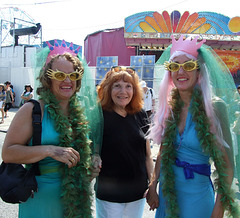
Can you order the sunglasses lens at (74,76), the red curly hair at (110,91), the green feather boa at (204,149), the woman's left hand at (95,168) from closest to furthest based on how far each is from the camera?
the green feather boa at (204,149), the sunglasses lens at (74,76), the woman's left hand at (95,168), the red curly hair at (110,91)

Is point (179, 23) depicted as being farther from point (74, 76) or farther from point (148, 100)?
point (74, 76)

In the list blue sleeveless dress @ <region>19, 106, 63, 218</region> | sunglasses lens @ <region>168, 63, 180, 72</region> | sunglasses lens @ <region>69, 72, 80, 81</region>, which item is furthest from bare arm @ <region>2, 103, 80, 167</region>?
sunglasses lens @ <region>168, 63, 180, 72</region>

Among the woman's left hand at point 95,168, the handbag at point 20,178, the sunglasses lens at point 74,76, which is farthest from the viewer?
the woman's left hand at point 95,168

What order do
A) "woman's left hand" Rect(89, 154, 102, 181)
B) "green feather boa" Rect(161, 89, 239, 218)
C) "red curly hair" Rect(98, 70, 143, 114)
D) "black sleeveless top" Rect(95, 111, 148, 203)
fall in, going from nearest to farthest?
"green feather boa" Rect(161, 89, 239, 218), "woman's left hand" Rect(89, 154, 102, 181), "black sleeveless top" Rect(95, 111, 148, 203), "red curly hair" Rect(98, 70, 143, 114)

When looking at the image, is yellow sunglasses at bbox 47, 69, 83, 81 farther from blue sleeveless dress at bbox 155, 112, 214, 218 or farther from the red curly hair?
blue sleeveless dress at bbox 155, 112, 214, 218

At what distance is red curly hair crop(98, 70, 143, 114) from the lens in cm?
217

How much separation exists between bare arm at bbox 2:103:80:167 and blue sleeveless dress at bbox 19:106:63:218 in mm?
107

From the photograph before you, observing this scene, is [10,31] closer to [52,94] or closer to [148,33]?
[148,33]

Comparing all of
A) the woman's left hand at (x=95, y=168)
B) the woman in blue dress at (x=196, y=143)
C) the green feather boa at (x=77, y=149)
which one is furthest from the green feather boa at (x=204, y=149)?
A: the green feather boa at (x=77, y=149)

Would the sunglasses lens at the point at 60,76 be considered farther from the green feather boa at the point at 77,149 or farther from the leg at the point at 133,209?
the leg at the point at 133,209

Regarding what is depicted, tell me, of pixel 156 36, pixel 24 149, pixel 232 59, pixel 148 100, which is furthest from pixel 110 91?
pixel 232 59

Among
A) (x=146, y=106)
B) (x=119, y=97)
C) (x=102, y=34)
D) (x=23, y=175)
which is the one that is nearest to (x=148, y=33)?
(x=102, y=34)

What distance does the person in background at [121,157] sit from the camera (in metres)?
1.98

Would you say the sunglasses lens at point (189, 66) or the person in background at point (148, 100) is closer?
the sunglasses lens at point (189, 66)
